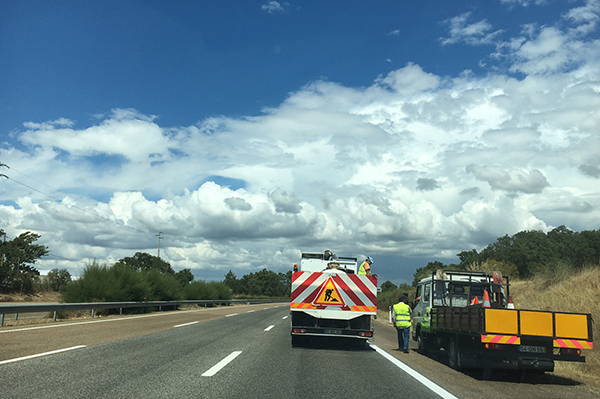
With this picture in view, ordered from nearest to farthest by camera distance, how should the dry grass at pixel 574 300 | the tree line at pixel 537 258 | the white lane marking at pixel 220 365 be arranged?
the white lane marking at pixel 220 365, the dry grass at pixel 574 300, the tree line at pixel 537 258

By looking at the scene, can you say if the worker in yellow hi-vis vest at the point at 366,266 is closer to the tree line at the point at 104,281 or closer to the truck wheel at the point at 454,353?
the truck wheel at the point at 454,353

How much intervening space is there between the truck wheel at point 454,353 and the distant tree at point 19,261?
62161 mm

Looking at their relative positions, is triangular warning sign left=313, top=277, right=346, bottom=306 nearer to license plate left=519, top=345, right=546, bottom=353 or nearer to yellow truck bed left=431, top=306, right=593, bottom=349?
yellow truck bed left=431, top=306, right=593, bottom=349

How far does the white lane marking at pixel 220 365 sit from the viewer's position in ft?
24.8

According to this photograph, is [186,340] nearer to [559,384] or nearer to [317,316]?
[317,316]

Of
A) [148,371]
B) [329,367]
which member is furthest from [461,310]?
[148,371]

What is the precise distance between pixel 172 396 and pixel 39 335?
28.3 ft

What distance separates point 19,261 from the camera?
6431 cm

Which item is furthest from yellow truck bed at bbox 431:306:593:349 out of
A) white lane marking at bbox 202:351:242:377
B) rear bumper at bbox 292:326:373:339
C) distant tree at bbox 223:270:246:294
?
distant tree at bbox 223:270:246:294

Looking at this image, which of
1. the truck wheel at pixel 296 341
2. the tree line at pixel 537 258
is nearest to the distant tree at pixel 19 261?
the tree line at pixel 537 258

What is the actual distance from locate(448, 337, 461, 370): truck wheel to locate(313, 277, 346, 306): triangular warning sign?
9.81 feet

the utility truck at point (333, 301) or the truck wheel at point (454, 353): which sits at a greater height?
the utility truck at point (333, 301)

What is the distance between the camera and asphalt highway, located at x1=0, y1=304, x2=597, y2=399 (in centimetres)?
631

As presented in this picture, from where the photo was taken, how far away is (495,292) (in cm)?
1288
